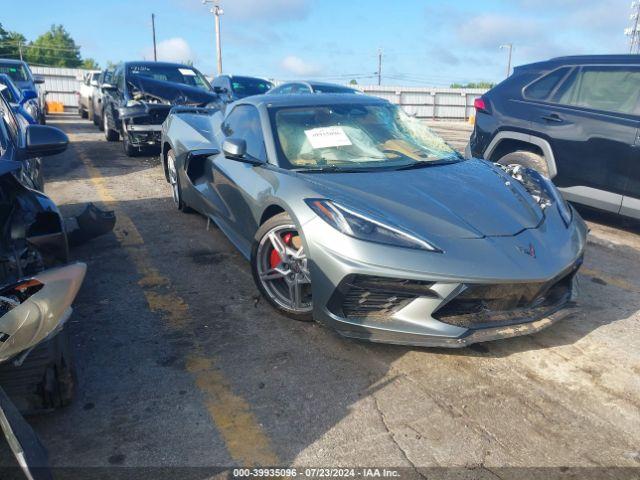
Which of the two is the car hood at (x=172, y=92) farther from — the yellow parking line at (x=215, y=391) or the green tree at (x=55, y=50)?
the green tree at (x=55, y=50)

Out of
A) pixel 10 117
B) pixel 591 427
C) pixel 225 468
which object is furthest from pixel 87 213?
pixel 591 427

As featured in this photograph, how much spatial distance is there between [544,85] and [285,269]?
4.17 metres

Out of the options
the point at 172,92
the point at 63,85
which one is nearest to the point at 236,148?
the point at 172,92

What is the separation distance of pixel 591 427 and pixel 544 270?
810 millimetres

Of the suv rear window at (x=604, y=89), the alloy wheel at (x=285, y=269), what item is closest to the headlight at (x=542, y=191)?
the alloy wheel at (x=285, y=269)

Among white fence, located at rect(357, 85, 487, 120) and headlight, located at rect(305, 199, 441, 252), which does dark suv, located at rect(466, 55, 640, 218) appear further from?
white fence, located at rect(357, 85, 487, 120)

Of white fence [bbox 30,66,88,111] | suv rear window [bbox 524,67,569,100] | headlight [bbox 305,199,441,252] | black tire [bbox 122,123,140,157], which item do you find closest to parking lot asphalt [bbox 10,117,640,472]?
headlight [bbox 305,199,441,252]

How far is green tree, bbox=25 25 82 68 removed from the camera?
8011cm

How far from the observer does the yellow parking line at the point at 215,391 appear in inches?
89.0

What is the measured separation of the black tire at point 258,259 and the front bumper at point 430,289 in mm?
326

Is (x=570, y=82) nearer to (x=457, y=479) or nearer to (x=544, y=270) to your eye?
(x=544, y=270)

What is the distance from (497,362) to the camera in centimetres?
295

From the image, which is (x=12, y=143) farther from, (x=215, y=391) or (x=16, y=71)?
(x=16, y=71)

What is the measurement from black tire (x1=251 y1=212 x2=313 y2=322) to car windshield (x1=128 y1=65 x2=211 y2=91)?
24.5ft
